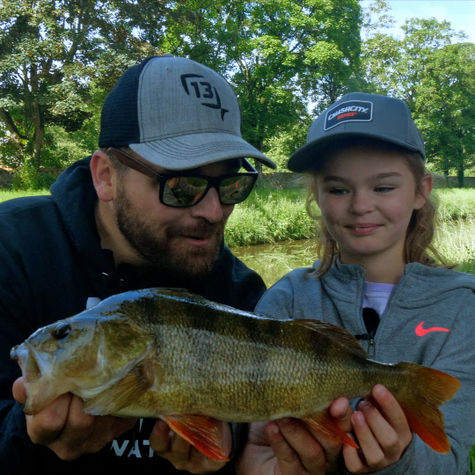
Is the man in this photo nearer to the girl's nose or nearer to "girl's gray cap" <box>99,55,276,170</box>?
"girl's gray cap" <box>99,55,276,170</box>

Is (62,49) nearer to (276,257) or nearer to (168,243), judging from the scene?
(276,257)

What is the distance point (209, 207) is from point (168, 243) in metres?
0.29

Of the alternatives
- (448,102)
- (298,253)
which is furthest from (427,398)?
(448,102)

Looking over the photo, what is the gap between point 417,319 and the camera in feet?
6.58

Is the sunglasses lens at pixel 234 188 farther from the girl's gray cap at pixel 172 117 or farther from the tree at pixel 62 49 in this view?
the tree at pixel 62 49

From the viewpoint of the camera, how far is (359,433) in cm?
157

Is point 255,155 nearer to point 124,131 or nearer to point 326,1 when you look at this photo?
point 124,131

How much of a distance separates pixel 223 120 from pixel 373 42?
42.2 meters

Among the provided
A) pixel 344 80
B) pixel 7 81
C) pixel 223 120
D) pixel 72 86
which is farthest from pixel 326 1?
pixel 223 120

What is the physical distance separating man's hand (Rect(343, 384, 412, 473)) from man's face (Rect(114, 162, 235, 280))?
1067 mm

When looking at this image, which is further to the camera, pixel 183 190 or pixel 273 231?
pixel 273 231

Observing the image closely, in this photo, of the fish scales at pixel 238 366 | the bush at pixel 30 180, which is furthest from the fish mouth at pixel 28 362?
the bush at pixel 30 180

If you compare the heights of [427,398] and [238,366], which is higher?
[238,366]

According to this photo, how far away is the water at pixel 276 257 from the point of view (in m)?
8.93
